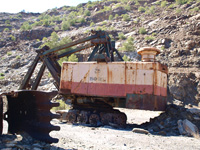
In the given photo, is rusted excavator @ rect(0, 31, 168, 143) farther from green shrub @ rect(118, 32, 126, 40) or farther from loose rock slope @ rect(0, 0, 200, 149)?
green shrub @ rect(118, 32, 126, 40)

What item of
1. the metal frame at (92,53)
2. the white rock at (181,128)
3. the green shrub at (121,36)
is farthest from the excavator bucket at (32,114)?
the green shrub at (121,36)

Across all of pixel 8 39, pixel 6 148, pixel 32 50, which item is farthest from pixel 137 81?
pixel 8 39

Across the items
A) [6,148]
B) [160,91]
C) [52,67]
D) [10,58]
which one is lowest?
[6,148]

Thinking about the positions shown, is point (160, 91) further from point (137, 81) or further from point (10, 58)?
point (10, 58)

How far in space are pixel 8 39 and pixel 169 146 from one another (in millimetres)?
46690

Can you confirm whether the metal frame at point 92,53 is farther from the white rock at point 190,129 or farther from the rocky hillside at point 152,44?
the rocky hillside at point 152,44

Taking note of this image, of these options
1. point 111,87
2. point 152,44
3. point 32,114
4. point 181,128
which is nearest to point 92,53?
point 111,87

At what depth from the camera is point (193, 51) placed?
86.0 feet

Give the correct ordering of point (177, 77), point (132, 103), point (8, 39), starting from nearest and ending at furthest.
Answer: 1. point (132, 103)
2. point (177, 77)
3. point (8, 39)

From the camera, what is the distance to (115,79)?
9.84 meters

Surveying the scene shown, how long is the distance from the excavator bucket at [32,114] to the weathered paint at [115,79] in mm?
5171

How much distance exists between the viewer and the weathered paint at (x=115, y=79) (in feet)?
31.1

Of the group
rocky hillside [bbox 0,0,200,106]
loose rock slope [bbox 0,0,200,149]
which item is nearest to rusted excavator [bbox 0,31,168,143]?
loose rock slope [bbox 0,0,200,149]

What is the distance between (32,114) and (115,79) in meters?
5.40
